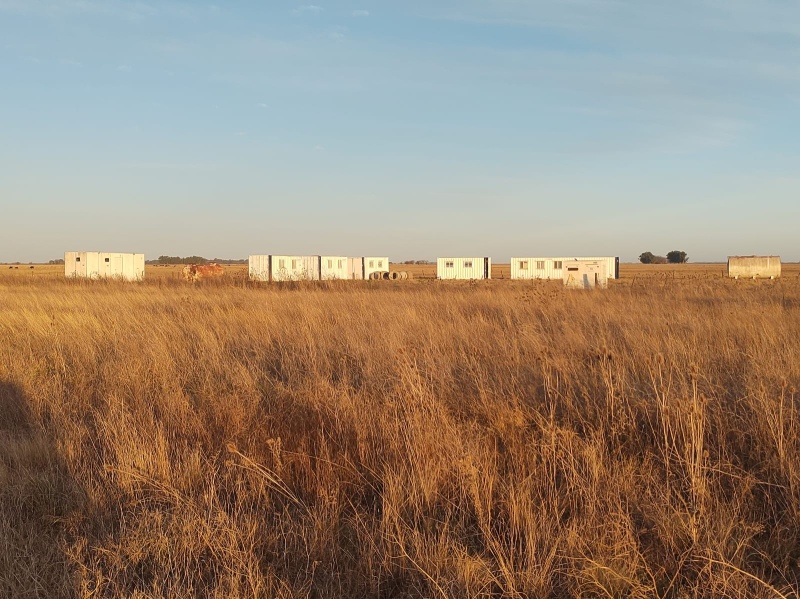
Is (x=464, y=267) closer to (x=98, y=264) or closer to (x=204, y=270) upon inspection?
(x=204, y=270)

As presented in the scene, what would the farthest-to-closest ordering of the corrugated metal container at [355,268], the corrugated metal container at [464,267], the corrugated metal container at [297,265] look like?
the corrugated metal container at [464,267] → the corrugated metal container at [355,268] → the corrugated metal container at [297,265]

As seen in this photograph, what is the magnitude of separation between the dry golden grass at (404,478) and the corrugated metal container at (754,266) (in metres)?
55.3

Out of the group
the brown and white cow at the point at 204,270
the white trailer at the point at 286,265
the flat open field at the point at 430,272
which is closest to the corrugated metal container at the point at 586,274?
the flat open field at the point at 430,272

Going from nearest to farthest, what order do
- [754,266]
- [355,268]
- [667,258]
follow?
[355,268]
[754,266]
[667,258]

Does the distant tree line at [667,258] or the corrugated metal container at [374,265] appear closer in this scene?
the corrugated metal container at [374,265]

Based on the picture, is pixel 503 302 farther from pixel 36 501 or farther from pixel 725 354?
pixel 36 501

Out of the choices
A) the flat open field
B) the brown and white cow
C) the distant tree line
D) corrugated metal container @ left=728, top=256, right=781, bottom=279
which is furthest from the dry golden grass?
the distant tree line

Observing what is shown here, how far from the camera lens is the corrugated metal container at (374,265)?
53500 mm

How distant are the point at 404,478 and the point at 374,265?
5219 centimetres

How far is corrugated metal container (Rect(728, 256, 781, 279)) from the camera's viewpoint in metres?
53.1

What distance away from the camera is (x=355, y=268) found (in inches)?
2045

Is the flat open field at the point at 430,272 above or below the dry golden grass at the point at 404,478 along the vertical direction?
above

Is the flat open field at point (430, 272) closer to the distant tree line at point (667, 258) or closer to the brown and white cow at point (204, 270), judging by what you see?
the brown and white cow at point (204, 270)

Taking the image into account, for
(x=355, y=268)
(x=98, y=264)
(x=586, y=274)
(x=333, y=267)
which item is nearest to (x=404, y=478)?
(x=586, y=274)
